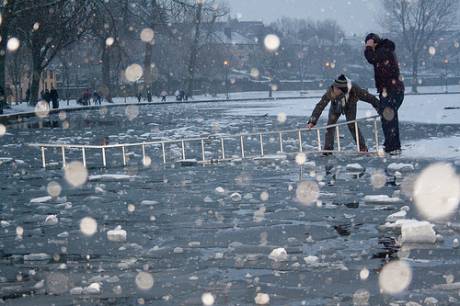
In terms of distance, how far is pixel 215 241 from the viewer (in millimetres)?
7258

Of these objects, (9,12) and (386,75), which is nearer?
(386,75)

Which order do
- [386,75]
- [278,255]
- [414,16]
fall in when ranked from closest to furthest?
[278,255] → [386,75] → [414,16]

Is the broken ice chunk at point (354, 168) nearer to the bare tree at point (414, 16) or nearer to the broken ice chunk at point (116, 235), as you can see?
the broken ice chunk at point (116, 235)

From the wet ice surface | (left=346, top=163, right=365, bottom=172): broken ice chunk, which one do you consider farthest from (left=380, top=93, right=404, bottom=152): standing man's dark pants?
(left=346, top=163, right=365, bottom=172): broken ice chunk

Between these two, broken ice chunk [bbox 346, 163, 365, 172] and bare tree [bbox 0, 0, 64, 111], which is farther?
bare tree [bbox 0, 0, 64, 111]

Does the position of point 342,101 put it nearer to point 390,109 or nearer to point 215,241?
point 390,109

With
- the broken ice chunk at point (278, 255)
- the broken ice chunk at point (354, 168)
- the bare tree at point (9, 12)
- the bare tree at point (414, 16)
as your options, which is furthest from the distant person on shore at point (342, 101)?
the bare tree at point (414, 16)

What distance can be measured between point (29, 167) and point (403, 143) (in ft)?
26.5

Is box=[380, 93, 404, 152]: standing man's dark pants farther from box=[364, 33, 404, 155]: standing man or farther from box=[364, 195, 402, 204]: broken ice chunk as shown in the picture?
box=[364, 195, 402, 204]: broken ice chunk

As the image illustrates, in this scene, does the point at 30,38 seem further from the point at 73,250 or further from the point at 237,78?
the point at 237,78

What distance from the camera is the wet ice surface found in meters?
5.37

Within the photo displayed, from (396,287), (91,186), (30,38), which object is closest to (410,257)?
(396,287)

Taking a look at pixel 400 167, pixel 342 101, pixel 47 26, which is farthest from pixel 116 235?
pixel 47 26

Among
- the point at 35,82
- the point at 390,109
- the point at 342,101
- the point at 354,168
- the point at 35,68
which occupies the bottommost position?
the point at 354,168
